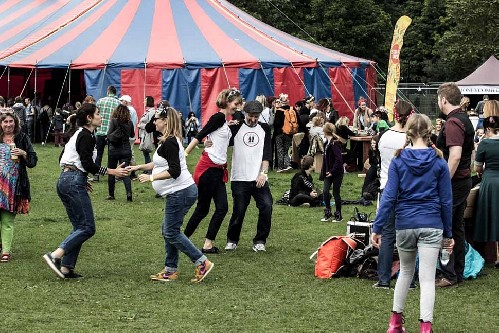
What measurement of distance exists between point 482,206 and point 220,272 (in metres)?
2.60

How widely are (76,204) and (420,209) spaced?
345cm

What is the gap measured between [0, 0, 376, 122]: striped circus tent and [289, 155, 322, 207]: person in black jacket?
10411 mm

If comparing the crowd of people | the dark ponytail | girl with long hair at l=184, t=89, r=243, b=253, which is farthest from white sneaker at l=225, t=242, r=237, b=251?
the dark ponytail

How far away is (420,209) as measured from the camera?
680 cm

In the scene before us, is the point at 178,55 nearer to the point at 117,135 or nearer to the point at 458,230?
the point at 117,135

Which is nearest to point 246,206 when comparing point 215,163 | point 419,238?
point 215,163

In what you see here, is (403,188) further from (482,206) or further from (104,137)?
(104,137)

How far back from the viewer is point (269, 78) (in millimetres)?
25266

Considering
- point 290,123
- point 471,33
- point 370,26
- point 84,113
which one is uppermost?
point 370,26

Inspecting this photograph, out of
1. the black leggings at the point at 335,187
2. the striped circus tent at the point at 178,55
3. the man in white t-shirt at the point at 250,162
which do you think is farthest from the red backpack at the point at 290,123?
the man in white t-shirt at the point at 250,162

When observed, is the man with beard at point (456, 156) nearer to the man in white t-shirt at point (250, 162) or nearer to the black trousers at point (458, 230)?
the black trousers at point (458, 230)

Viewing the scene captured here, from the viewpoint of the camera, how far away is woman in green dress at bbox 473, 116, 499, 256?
9352mm

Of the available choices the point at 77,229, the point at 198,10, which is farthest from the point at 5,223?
the point at 198,10

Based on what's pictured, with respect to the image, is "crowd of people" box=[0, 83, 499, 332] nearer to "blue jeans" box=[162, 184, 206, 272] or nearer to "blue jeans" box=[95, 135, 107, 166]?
"blue jeans" box=[162, 184, 206, 272]
